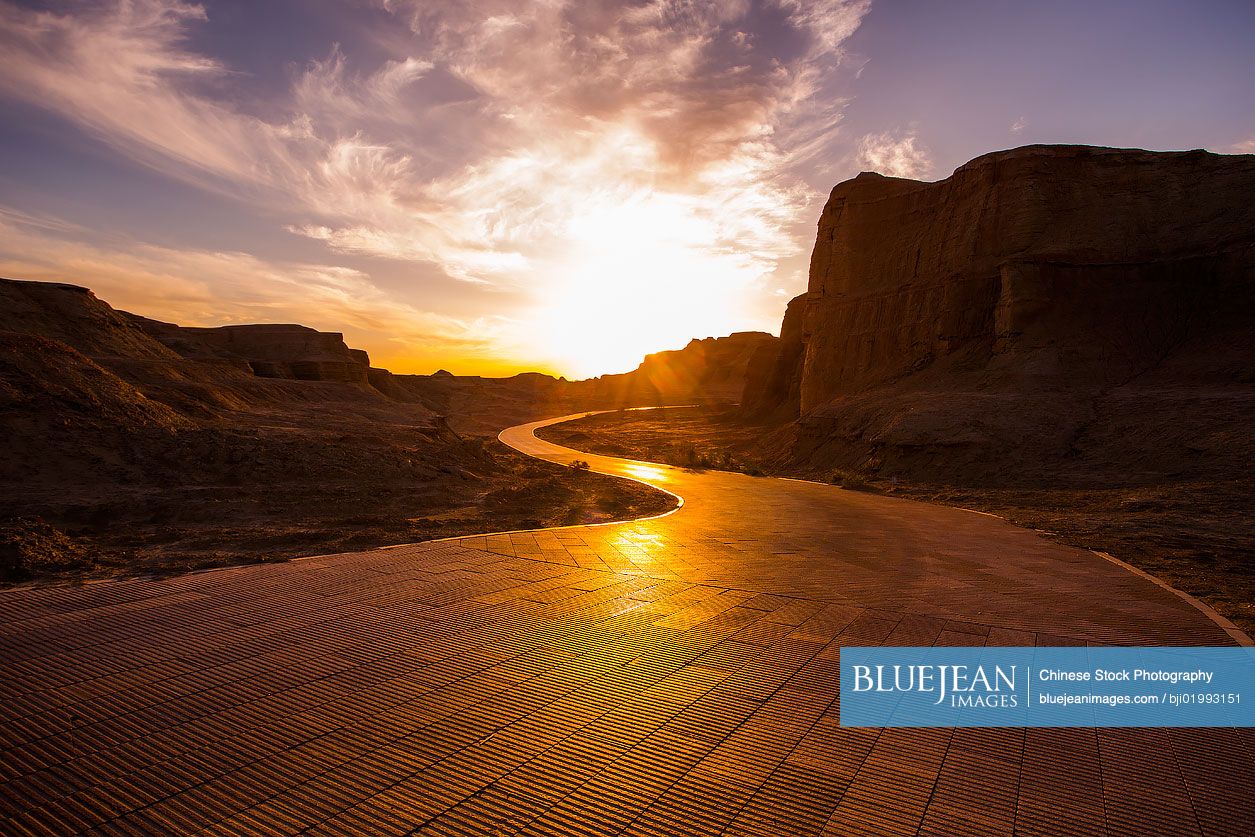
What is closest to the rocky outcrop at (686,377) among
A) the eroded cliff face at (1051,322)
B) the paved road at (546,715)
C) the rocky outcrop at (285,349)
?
the rocky outcrop at (285,349)

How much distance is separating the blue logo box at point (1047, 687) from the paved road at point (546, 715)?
0.73ft

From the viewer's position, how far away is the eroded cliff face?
21391 millimetres

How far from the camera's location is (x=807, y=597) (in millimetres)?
7844

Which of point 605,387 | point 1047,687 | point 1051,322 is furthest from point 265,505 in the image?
point 605,387

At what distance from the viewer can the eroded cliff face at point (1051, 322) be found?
21.4 m

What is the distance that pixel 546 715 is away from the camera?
4660 millimetres

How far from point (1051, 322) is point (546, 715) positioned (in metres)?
29.5

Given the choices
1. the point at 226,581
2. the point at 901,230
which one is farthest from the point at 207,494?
the point at 901,230

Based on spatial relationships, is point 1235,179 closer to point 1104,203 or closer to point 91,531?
point 1104,203

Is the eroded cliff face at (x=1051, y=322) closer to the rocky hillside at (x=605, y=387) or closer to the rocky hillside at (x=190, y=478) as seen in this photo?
the rocky hillside at (x=190, y=478)

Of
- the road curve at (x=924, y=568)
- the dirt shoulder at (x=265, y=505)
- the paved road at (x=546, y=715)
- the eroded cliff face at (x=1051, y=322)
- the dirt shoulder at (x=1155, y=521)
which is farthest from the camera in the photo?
the eroded cliff face at (x=1051, y=322)

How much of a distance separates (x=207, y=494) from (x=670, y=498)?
1202 cm

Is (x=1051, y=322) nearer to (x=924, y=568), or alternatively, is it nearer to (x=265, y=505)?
(x=924, y=568)

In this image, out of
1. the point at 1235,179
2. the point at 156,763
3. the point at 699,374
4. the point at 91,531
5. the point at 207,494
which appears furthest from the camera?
the point at 699,374
